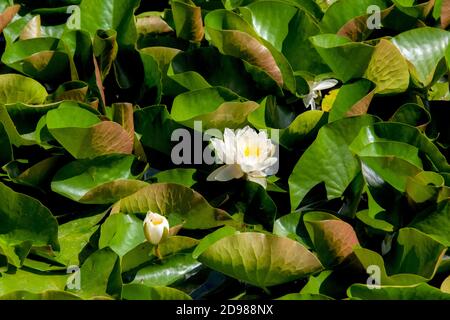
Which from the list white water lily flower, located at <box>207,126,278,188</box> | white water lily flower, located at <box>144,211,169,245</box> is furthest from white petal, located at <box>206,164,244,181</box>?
white water lily flower, located at <box>144,211,169,245</box>

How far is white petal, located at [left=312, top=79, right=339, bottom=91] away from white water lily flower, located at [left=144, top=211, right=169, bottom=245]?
2.25ft

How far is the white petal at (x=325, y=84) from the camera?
7.39 feet

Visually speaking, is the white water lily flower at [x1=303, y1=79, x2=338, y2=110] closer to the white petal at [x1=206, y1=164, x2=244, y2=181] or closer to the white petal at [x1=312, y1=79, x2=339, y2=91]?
the white petal at [x1=312, y1=79, x2=339, y2=91]

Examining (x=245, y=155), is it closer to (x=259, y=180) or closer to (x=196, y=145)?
(x=259, y=180)

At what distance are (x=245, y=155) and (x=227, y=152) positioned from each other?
4 centimetres

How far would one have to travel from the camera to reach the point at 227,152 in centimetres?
193

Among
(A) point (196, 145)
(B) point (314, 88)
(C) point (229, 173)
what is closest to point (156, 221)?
(C) point (229, 173)

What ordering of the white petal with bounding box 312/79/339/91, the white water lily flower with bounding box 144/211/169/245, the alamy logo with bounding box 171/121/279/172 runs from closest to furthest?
the white water lily flower with bounding box 144/211/169/245 → the alamy logo with bounding box 171/121/279/172 → the white petal with bounding box 312/79/339/91

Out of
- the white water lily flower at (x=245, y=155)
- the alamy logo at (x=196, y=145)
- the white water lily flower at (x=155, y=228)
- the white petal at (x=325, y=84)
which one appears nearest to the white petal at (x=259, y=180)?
the white water lily flower at (x=245, y=155)

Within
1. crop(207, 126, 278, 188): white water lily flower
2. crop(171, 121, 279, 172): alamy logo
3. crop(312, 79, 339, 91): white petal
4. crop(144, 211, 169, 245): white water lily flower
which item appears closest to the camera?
crop(144, 211, 169, 245): white water lily flower

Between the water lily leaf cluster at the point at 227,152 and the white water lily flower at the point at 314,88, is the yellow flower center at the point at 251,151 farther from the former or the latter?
the white water lily flower at the point at 314,88

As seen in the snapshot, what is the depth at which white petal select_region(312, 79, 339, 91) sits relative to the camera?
225cm

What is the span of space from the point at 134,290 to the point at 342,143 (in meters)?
0.61

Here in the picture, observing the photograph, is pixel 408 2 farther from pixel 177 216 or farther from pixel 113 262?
pixel 113 262
